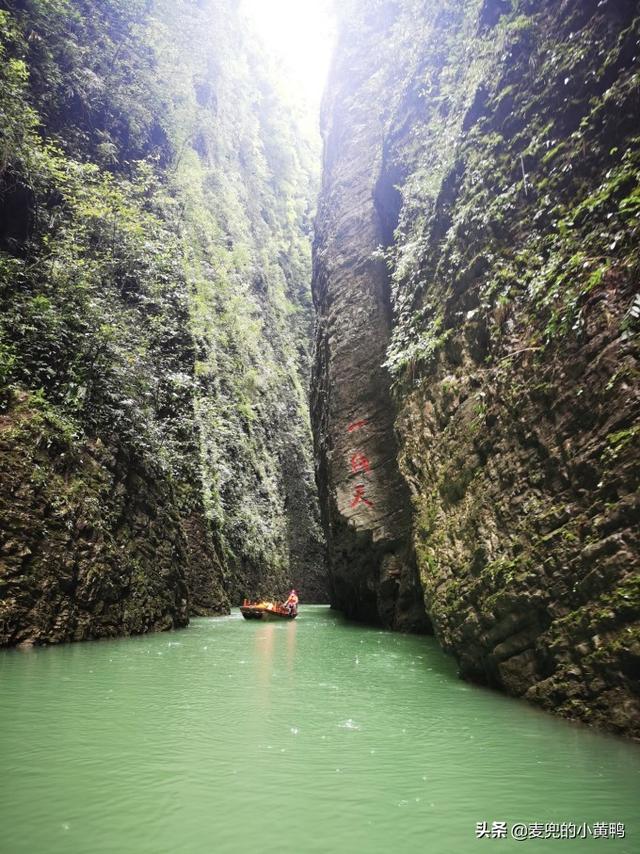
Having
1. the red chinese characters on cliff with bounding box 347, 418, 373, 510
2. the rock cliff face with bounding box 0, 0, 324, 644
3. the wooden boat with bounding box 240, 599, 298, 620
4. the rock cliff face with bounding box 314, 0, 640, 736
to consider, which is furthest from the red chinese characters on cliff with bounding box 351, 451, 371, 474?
the wooden boat with bounding box 240, 599, 298, 620

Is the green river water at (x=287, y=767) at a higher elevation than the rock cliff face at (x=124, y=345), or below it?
below

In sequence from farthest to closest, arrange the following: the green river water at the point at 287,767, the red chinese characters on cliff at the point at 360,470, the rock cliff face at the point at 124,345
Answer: the red chinese characters on cliff at the point at 360,470 < the rock cliff face at the point at 124,345 < the green river water at the point at 287,767

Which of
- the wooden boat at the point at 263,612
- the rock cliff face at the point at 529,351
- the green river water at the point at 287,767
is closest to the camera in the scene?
the green river water at the point at 287,767

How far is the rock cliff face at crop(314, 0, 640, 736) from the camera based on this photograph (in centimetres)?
452

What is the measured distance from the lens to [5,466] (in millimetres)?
8828

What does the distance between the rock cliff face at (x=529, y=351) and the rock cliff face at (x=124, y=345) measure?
615 centimetres

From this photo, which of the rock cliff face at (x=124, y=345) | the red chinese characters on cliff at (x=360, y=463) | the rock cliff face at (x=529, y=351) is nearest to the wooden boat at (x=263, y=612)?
the rock cliff face at (x=124, y=345)

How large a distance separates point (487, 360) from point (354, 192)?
12308 millimetres

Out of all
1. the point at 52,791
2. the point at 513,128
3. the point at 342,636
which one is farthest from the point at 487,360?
the point at 342,636

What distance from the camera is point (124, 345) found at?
12.6 metres

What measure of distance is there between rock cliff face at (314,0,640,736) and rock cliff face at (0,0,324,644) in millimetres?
6152

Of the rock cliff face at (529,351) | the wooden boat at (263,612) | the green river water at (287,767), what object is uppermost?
the rock cliff face at (529,351)

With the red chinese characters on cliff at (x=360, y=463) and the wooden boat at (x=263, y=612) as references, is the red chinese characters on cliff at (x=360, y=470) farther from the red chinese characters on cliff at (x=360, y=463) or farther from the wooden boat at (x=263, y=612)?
the wooden boat at (x=263, y=612)

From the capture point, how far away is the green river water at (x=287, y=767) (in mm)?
2770
